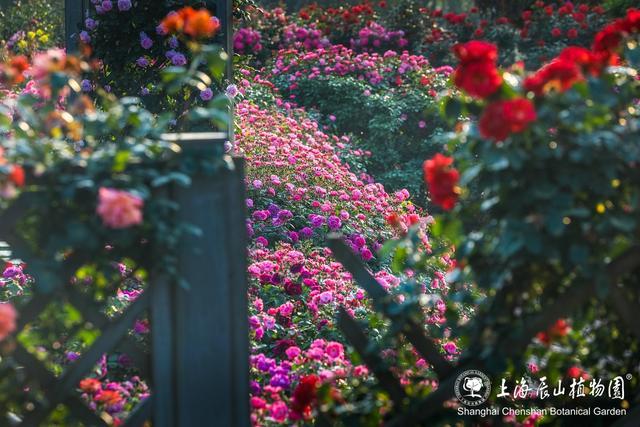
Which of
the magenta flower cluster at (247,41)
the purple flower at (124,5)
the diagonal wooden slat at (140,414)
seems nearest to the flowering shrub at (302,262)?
the diagonal wooden slat at (140,414)

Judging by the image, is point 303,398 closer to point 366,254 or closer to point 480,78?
point 480,78

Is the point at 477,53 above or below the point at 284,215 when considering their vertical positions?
below

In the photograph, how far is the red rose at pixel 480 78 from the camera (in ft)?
6.79

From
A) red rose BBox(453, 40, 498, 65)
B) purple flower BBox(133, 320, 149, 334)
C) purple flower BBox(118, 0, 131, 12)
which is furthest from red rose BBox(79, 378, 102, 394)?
purple flower BBox(118, 0, 131, 12)

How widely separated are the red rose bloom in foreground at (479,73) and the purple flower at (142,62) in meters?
3.67

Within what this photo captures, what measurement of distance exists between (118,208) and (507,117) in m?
0.91

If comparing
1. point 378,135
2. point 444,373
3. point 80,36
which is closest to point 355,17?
point 378,135

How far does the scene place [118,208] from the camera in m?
1.92

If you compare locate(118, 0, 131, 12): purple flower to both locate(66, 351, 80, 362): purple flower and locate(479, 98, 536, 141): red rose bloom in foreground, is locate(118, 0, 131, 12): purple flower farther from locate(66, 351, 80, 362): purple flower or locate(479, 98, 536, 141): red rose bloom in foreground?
locate(479, 98, 536, 141): red rose bloom in foreground

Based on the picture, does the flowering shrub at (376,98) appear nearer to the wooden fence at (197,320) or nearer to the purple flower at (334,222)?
the purple flower at (334,222)

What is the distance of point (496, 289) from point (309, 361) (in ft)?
4.05

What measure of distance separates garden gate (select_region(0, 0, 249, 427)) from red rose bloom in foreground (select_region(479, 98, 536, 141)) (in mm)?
650

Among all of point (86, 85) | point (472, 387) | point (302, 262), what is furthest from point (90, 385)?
point (86, 85)

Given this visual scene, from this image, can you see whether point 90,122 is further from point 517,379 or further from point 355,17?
point 355,17
